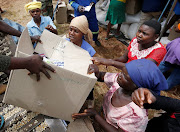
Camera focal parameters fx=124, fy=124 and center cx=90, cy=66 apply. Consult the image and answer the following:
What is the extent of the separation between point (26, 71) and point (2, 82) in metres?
1.39

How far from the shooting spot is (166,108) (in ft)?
3.51

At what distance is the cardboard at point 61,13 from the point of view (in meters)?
5.06

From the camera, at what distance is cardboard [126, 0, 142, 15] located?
3.83 metres

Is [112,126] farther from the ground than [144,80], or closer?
closer

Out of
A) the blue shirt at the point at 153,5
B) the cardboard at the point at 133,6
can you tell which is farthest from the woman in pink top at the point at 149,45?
the cardboard at the point at 133,6

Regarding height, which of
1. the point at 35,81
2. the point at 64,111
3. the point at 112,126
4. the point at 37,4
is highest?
the point at 37,4

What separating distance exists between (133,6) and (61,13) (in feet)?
9.53

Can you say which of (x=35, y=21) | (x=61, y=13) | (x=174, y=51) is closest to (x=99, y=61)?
(x=174, y=51)

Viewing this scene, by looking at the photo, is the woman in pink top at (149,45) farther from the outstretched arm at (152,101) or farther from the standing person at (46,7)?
the standing person at (46,7)

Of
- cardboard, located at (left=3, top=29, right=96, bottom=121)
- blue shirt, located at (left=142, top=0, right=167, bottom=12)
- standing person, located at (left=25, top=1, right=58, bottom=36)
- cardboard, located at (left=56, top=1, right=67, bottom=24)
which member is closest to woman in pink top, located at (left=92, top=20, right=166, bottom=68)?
cardboard, located at (left=3, top=29, right=96, bottom=121)

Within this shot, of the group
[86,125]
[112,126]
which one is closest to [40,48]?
[86,125]

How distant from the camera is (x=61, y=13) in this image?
5203 millimetres

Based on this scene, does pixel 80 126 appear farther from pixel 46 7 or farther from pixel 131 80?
pixel 46 7

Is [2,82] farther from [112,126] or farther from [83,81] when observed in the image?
[112,126]
